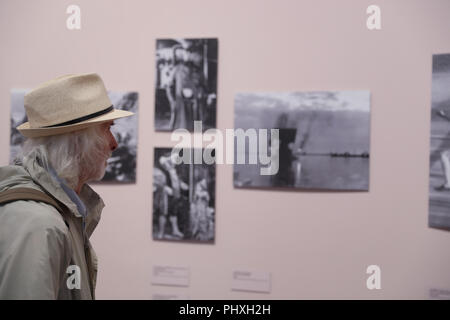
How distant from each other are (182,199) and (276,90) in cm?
79

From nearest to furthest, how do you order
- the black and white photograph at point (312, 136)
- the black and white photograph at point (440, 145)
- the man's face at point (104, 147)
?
the man's face at point (104, 147)
the black and white photograph at point (440, 145)
the black and white photograph at point (312, 136)

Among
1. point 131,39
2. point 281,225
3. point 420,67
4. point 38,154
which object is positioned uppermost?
point 131,39

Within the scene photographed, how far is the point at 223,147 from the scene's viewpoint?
8.31 ft

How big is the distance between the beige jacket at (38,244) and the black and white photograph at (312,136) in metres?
1.16

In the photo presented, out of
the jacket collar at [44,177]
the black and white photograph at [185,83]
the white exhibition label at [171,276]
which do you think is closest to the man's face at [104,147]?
the jacket collar at [44,177]

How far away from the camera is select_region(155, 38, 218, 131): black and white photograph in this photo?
254 centimetres

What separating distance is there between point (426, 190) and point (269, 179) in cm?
79

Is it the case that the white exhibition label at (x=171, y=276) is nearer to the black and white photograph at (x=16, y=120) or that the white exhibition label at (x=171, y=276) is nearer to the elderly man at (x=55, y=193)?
the elderly man at (x=55, y=193)

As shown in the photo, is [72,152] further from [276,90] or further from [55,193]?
[276,90]

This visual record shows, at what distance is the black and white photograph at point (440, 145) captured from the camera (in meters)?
2.29

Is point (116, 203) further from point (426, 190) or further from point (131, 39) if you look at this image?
point (426, 190)
